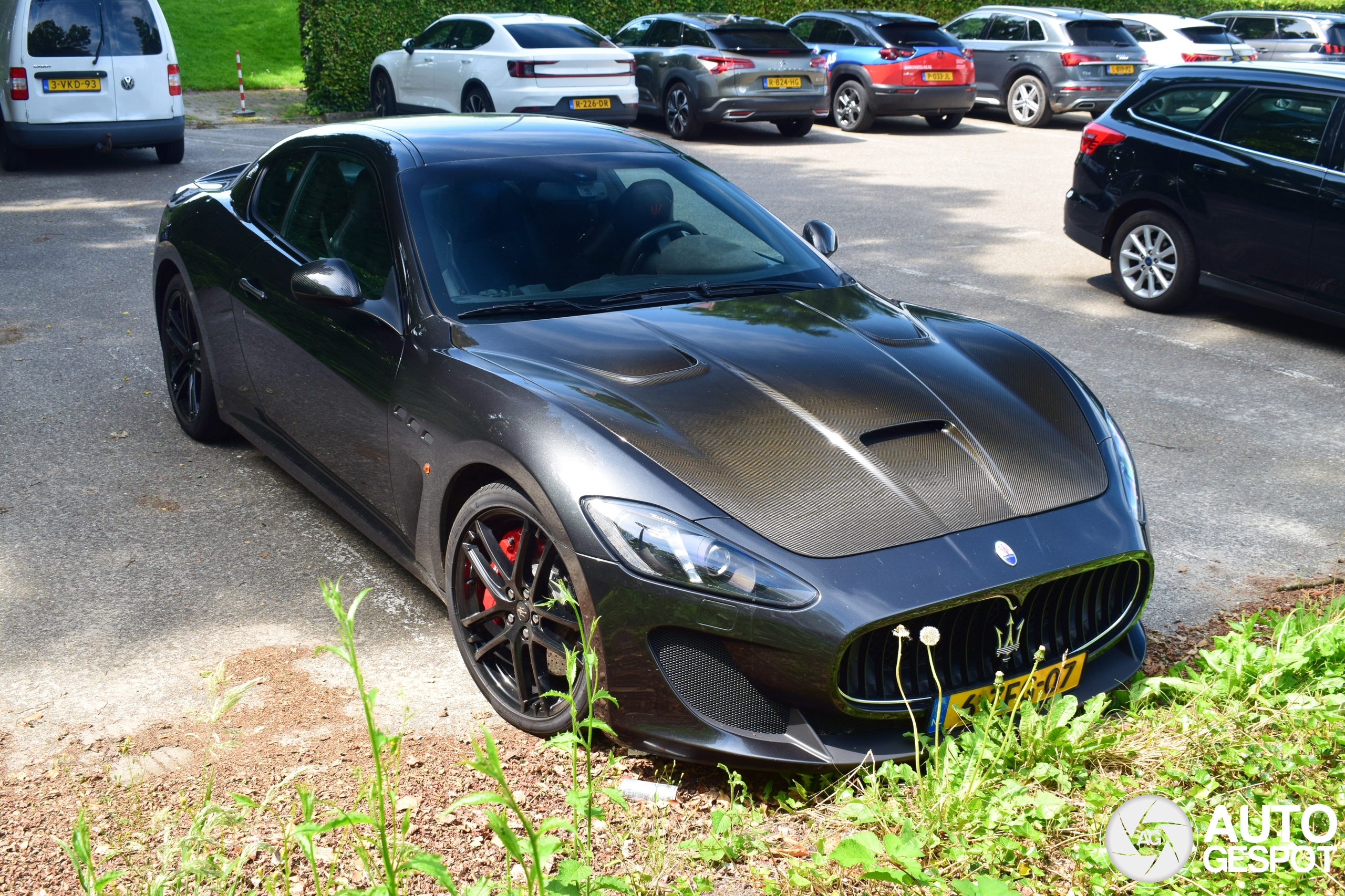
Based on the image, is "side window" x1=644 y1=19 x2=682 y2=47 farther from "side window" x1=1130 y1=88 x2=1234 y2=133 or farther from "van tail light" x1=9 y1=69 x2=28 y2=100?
"side window" x1=1130 y1=88 x2=1234 y2=133

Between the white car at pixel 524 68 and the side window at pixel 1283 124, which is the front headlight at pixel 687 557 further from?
the white car at pixel 524 68

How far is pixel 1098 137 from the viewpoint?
8516 mm

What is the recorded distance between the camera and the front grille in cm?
291

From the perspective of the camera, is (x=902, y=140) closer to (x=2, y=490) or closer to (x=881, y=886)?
(x=2, y=490)

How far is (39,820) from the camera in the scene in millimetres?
2988

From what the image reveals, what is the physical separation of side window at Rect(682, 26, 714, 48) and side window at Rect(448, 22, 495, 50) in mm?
3025

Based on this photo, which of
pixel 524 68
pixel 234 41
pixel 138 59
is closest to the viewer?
pixel 138 59

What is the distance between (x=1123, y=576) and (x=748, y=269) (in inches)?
68.9

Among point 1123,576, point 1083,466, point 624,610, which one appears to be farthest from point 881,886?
point 1083,466

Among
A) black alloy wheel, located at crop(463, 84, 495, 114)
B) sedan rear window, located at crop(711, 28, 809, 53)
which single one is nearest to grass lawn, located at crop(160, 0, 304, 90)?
black alloy wheel, located at crop(463, 84, 495, 114)

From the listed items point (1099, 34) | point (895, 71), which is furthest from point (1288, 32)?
point (895, 71)

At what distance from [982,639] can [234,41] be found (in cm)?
2774

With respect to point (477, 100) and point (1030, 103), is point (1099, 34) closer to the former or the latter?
point (1030, 103)

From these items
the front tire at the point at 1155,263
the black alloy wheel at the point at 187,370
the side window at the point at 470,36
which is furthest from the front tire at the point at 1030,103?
the black alloy wheel at the point at 187,370
